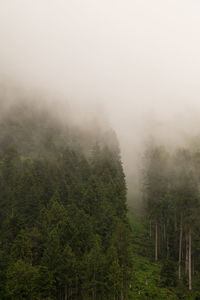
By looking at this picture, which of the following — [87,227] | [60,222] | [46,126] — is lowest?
[87,227]

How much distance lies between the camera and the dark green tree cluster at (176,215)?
122ft

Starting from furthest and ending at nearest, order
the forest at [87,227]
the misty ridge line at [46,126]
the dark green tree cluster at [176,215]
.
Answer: the misty ridge line at [46,126] → the dark green tree cluster at [176,215] → the forest at [87,227]

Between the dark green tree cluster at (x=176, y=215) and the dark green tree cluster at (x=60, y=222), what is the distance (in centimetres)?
822

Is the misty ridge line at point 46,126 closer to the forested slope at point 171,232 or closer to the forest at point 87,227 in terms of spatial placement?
the forest at point 87,227

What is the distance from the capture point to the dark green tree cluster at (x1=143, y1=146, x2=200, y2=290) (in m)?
37.1

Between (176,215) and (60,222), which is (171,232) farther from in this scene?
(60,222)

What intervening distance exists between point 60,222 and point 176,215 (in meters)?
24.1

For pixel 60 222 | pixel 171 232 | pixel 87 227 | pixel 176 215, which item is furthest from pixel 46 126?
pixel 171 232

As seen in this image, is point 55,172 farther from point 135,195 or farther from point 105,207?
point 135,195

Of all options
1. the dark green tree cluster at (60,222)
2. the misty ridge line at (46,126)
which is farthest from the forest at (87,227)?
the misty ridge line at (46,126)

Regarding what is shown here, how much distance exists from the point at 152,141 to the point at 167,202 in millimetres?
55904

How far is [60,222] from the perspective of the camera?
35.6 m

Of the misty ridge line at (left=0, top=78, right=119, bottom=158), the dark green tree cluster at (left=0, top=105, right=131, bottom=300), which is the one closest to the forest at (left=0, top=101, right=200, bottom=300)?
the dark green tree cluster at (left=0, top=105, right=131, bottom=300)

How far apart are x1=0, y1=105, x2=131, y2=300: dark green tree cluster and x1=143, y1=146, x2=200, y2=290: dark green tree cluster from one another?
27.0 ft
